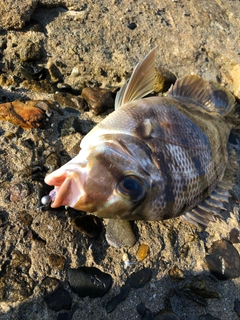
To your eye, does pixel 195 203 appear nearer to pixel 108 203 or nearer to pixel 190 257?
pixel 190 257

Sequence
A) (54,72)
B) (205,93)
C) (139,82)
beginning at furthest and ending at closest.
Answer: (205,93), (54,72), (139,82)

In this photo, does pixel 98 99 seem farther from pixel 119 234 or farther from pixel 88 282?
pixel 88 282

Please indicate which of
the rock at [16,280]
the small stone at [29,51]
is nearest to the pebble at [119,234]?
the rock at [16,280]

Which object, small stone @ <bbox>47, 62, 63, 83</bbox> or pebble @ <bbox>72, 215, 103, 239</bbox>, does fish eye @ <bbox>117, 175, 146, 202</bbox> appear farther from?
small stone @ <bbox>47, 62, 63, 83</bbox>

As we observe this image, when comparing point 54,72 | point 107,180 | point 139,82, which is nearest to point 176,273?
point 107,180

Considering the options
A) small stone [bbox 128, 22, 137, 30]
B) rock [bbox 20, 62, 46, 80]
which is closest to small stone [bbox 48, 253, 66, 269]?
rock [bbox 20, 62, 46, 80]

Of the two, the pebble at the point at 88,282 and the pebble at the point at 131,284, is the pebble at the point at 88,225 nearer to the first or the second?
the pebble at the point at 88,282
